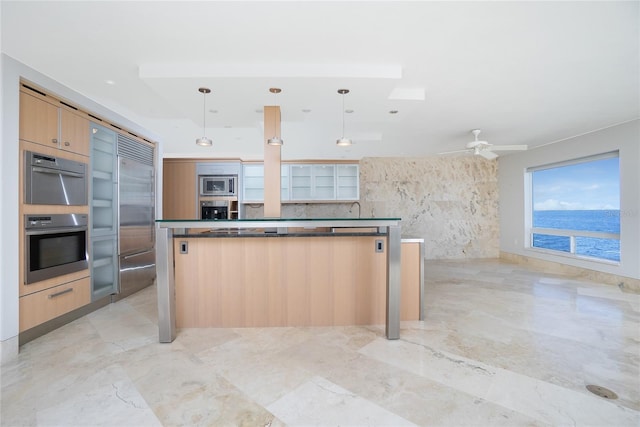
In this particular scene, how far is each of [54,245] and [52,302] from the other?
1.80ft

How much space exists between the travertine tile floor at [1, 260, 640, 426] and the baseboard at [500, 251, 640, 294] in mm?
1467

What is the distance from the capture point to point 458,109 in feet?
11.8

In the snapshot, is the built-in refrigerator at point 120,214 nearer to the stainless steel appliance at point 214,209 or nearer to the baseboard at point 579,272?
the stainless steel appliance at point 214,209

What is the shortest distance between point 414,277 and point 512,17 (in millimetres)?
2318

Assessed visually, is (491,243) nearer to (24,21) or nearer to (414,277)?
(414,277)

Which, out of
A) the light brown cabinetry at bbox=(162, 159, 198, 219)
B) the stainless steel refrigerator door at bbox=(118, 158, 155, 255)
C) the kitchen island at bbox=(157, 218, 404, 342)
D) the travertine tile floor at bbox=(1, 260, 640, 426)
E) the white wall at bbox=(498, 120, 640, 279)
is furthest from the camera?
the light brown cabinetry at bbox=(162, 159, 198, 219)

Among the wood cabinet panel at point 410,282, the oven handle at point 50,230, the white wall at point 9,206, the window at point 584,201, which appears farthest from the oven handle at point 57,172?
the window at point 584,201

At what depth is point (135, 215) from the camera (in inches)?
151

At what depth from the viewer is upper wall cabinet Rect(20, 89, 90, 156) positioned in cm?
239

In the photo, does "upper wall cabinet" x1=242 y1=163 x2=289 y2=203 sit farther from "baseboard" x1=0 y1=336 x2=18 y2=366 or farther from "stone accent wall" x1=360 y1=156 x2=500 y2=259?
"baseboard" x1=0 y1=336 x2=18 y2=366

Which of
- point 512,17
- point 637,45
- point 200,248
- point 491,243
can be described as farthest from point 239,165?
point 491,243

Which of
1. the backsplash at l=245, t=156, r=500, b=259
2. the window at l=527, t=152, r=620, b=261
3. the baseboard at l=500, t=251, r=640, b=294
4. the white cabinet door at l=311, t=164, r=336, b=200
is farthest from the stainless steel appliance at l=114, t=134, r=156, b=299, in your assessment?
the window at l=527, t=152, r=620, b=261

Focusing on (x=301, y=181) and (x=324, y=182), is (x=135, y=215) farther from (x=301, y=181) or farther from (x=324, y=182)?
(x=324, y=182)

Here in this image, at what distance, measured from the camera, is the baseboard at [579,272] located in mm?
4082
